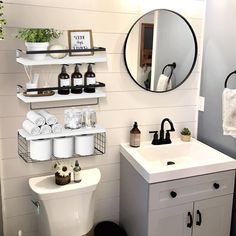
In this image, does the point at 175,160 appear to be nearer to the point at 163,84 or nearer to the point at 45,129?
the point at 163,84

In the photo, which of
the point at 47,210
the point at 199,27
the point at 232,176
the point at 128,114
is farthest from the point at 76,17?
the point at 232,176

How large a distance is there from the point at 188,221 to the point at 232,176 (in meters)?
0.43

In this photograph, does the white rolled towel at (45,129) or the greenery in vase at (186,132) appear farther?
the greenery in vase at (186,132)

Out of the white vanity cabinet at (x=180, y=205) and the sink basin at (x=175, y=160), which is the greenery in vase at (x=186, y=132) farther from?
the white vanity cabinet at (x=180, y=205)

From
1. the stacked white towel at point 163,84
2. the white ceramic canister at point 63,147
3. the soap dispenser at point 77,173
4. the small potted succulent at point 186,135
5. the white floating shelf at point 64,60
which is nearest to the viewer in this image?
the white floating shelf at point 64,60

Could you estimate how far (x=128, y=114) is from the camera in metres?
2.41

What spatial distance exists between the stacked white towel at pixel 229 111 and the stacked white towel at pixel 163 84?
45cm

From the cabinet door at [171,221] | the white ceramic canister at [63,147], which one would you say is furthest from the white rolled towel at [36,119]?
the cabinet door at [171,221]

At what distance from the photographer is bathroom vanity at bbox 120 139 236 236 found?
2055 millimetres

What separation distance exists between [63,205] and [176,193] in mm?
724

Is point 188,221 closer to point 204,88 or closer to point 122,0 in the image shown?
point 204,88

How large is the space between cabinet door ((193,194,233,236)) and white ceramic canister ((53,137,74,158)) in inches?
35.7

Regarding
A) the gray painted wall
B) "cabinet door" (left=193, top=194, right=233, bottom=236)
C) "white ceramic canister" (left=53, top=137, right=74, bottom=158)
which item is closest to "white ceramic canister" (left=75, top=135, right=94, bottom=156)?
"white ceramic canister" (left=53, top=137, right=74, bottom=158)

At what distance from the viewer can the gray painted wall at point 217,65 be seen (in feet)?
7.34
